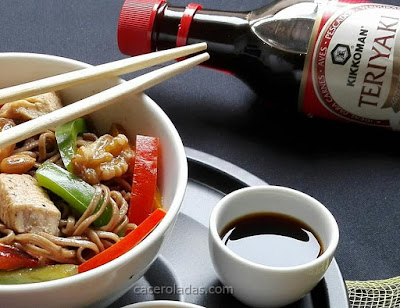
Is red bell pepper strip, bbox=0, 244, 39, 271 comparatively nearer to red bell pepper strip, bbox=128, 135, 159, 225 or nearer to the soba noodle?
the soba noodle

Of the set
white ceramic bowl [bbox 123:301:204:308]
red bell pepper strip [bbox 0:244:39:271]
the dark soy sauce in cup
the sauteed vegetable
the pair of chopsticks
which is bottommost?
white ceramic bowl [bbox 123:301:204:308]

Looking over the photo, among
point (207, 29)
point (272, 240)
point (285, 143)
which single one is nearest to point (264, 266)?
point (272, 240)

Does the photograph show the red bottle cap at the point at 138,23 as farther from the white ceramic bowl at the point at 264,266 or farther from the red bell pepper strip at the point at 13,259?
the red bell pepper strip at the point at 13,259

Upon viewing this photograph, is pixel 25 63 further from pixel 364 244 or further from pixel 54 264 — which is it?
pixel 364 244

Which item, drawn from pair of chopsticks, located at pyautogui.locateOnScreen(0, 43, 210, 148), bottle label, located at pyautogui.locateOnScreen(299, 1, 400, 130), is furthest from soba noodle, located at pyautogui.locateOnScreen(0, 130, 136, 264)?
bottle label, located at pyautogui.locateOnScreen(299, 1, 400, 130)

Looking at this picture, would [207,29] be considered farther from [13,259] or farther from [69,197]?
[13,259]

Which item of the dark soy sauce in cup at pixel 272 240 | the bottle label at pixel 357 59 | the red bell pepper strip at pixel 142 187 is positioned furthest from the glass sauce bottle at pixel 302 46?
the red bell pepper strip at pixel 142 187
